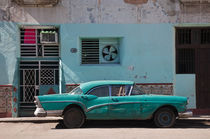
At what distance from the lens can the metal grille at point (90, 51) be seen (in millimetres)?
12812

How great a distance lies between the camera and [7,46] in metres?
12.2

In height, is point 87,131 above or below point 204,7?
below

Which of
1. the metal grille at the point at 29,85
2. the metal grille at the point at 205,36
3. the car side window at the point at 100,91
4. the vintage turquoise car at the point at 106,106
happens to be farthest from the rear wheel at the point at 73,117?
the metal grille at the point at 205,36

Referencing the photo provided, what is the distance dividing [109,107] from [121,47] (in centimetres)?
384

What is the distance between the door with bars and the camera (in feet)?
40.9

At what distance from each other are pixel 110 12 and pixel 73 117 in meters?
4.99

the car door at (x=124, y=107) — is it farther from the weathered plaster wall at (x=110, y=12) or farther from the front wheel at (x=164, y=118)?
the weathered plaster wall at (x=110, y=12)

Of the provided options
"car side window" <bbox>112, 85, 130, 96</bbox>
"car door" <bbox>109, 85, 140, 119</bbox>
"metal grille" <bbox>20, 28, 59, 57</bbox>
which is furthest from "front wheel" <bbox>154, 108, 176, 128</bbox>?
"metal grille" <bbox>20, 28, 59, 57</bbox>

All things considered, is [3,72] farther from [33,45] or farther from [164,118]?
[164,118]

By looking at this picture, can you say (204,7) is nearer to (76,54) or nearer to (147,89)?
(147,89)

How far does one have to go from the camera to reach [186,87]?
1262 centimetres

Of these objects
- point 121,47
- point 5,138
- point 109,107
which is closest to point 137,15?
point 121,47

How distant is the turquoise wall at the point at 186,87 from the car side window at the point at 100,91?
405 centimetres

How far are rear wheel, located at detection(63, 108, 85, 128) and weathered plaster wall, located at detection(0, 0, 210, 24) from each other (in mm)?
4357
